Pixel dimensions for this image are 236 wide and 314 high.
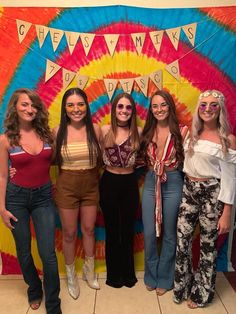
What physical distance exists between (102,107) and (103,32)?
571 millimetres

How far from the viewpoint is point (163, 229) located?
2.49 metres

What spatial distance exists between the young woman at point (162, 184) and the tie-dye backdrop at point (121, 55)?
0.21 metres

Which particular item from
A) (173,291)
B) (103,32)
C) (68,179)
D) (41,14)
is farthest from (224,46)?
(173,291)

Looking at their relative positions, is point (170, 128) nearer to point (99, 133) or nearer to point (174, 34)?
point (99, 133)

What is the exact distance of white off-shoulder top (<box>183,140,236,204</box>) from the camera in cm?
203

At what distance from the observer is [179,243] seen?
223 centimetres

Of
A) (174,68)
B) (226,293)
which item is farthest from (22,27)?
(226,293)

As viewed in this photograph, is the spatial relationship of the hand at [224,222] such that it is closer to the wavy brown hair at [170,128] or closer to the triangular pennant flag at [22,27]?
the wavy brown hair at [170,128]

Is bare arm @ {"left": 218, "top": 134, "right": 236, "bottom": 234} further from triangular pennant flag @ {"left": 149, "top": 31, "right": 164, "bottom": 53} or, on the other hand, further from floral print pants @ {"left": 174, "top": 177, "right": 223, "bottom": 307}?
triangular pennant flag @ {"left": 149, "top": 31, "right": 164, "bottom": 53}

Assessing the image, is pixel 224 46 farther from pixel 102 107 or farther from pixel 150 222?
pixel 150 222

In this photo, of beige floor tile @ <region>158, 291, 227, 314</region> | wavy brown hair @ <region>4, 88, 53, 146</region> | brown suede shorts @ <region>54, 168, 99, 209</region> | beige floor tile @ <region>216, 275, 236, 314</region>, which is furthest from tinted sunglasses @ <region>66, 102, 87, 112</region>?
beige floor tile @ <region>216, 275, 236, 314</region>

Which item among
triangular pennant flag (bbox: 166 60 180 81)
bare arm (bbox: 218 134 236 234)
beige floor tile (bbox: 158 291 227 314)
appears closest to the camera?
bare arm (bbox: 218 134 236 234)

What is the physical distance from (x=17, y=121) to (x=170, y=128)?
43.5 inches

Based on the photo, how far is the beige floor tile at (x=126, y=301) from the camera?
7.23ft
